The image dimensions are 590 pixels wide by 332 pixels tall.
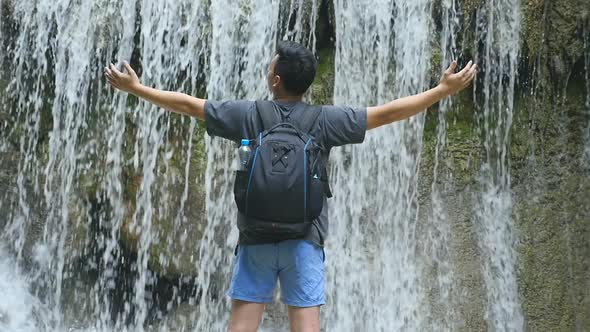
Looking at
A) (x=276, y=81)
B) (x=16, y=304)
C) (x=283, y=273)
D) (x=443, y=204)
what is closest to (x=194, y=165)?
(x=16, y=304)

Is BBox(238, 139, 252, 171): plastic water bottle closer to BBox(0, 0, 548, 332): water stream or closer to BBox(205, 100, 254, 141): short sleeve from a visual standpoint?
BBox(205, 100, 254, 141): short sleeve

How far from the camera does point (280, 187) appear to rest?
8.99 feet

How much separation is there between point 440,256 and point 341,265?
759mm

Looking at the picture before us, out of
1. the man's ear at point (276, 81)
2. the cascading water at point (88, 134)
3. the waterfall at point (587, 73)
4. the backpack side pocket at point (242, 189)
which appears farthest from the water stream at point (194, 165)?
the backpack side pocket at point (242, 189)

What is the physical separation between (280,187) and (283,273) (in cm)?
35

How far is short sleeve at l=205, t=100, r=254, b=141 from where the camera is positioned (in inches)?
114

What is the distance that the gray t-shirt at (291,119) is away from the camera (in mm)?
2896

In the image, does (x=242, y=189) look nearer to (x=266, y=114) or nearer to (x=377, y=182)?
(x=266, y=114)

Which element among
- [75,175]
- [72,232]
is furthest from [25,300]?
[75,175]

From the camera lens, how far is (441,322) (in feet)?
19.2

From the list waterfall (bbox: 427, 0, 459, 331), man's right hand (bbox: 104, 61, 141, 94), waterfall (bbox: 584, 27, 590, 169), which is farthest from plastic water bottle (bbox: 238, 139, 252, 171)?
waterfall (bbox: 584, 27, 590, 169)

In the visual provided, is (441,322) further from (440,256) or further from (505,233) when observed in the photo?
(505,233)

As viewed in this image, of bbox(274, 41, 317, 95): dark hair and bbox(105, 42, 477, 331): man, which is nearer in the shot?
bbox(105, 42, 477, 331): man

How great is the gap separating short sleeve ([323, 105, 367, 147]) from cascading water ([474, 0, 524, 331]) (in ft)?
A: 11.1
